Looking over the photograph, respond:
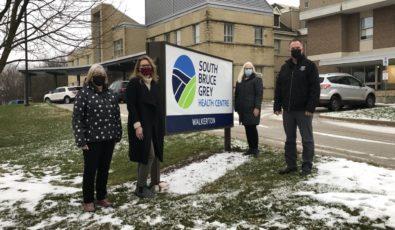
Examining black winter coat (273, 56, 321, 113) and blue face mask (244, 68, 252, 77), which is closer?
black winter coat (273, 56, 321, 113)

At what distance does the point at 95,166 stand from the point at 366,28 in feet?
103

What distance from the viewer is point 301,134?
6.62 m

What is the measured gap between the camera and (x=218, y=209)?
16.8ft

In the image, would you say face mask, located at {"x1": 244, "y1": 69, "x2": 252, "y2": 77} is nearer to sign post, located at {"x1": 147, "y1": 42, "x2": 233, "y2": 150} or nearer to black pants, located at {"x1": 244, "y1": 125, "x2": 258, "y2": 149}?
sign post, located at {"x1": 147, "y1": 42, "x2": 233, "y2": 150}

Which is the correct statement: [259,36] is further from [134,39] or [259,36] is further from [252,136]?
[252,136]

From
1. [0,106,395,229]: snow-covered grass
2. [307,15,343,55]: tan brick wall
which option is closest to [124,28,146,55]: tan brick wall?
[307,15,343,55]: tan brick wall

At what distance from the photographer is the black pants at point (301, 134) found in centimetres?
654

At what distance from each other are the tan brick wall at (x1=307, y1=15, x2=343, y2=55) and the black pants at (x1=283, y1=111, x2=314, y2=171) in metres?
29.5

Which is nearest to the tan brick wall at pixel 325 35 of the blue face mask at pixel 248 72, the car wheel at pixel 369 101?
the car wheel at pixel 369 101

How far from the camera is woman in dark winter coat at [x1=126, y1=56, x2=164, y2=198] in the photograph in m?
5.83

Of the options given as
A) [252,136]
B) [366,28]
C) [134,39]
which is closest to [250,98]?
[252,136]

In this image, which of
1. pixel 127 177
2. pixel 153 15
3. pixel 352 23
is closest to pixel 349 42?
pixel 352 23

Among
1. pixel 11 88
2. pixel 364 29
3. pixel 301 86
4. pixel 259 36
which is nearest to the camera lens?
pixel 301 86

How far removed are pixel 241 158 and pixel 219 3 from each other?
3063 centimetres
